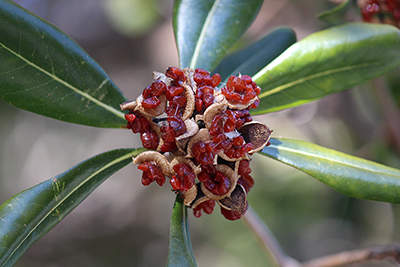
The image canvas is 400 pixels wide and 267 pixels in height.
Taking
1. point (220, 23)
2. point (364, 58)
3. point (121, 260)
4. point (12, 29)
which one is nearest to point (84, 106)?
point (12, 29)

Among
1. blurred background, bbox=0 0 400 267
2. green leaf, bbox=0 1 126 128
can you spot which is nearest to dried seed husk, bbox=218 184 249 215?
green leaf, bbox=0 1 126 128

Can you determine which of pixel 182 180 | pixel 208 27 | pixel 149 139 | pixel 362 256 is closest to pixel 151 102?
pixel 149 139

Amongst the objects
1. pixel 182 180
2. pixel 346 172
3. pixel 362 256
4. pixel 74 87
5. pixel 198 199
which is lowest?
pixel 362 256

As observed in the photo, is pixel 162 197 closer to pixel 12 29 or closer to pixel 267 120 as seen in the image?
pixel 267 120

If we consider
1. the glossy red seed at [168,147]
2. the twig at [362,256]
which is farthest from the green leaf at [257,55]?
the twig at [362,256]

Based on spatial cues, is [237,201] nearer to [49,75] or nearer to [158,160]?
[158,160]

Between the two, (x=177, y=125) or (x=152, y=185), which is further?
(x=152, y=185)
